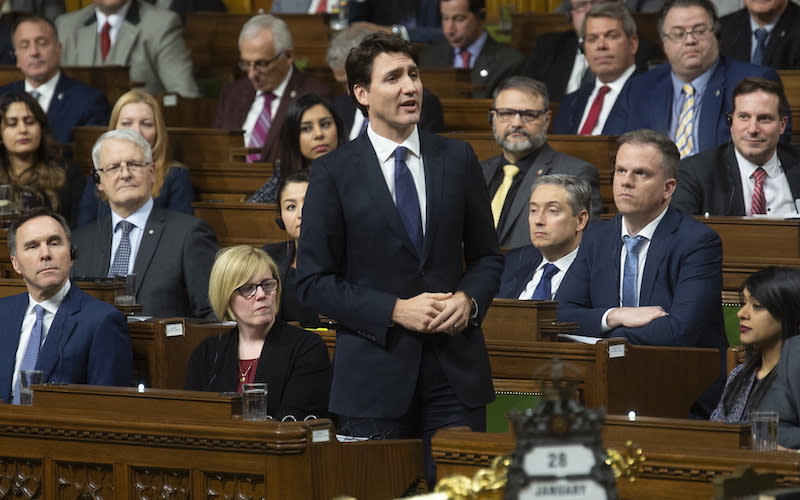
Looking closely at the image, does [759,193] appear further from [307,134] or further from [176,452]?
[176,452]

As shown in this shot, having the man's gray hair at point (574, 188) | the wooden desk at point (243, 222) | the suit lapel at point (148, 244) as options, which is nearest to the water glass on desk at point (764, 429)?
the man's gray hair at point (574, 188)

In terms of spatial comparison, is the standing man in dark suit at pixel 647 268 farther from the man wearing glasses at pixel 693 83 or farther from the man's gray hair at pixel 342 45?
A: the man's gray hair at pixel 342 45

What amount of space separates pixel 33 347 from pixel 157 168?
1581mm

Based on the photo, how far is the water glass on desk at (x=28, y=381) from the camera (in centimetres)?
332

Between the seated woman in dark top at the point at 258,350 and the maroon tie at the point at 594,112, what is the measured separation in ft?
7.64

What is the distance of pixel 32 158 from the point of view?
529 cm

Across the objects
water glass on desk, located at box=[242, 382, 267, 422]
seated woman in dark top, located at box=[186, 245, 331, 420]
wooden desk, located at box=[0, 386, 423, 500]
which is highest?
seated woman in dark top, located at box=[186, 245, 331, 420]

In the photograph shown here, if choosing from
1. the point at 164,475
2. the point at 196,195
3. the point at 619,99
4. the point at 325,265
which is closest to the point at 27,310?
the point at 164,475

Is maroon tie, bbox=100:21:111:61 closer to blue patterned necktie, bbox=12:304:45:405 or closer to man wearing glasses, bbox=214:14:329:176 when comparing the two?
man wearing glasses, bbox=214:14:329:176

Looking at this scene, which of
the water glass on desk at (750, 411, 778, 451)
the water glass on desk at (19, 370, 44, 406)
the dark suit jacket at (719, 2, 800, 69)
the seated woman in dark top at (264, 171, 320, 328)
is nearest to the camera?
the water glass on desk at (750, 411, 778, 451)

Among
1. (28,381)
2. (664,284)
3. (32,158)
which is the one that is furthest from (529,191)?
(28,381)

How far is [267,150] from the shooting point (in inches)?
227

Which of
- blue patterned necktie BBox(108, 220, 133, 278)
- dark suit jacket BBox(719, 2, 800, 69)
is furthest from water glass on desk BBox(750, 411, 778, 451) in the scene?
dark suit jacket BBox(719, 2, 800, 69)

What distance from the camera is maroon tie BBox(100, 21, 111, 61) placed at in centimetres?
692
